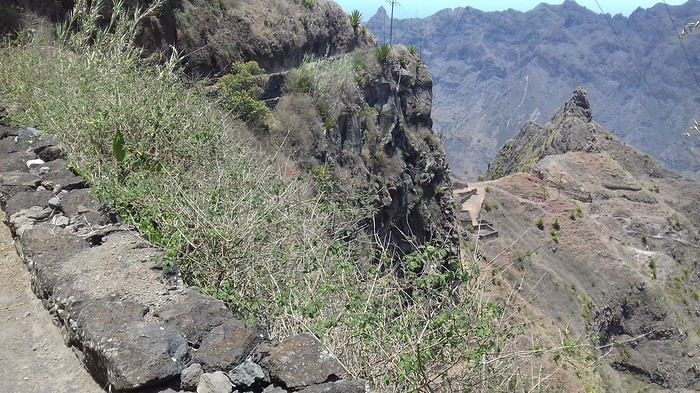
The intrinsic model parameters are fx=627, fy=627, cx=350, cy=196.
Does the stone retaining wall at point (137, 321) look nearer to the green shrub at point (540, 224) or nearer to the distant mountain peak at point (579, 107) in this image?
the green shrub at point (540, 224)

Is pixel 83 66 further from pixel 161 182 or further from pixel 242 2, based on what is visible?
pixel 242 2

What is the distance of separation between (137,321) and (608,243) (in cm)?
4086

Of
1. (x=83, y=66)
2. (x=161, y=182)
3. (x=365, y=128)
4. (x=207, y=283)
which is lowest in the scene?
(x=365, y=128)

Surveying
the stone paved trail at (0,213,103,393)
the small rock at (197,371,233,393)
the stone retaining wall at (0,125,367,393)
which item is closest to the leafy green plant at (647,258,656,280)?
the stone retaining wall at (0,125,367,393)

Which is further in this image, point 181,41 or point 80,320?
point 181,41

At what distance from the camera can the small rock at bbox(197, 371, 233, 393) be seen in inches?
115

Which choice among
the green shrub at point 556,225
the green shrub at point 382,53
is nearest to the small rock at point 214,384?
the green shrub at point 382,53

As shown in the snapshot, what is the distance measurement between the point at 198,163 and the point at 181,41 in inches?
A: 380

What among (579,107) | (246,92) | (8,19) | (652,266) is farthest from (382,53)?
(579,107)

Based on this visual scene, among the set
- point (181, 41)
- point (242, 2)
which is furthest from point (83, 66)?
point (242, 2)

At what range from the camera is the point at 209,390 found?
2924mm

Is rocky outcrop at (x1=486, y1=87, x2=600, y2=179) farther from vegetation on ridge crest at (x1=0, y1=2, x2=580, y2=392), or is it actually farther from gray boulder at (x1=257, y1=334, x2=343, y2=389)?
gray boulder at (x1=257, y1=334, x2=343, y2=389)

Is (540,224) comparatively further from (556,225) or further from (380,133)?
(380,133)

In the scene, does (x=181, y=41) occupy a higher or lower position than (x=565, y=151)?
higher
